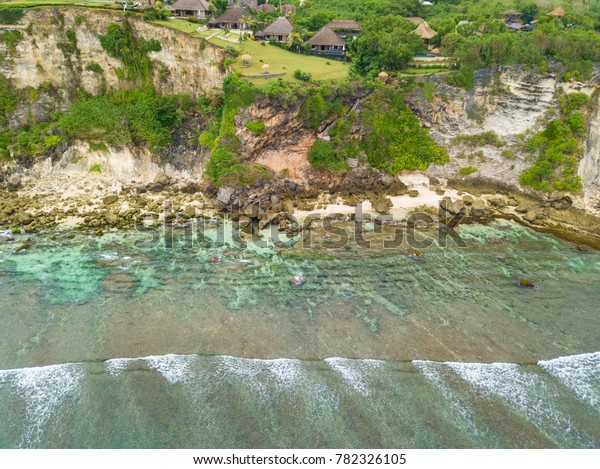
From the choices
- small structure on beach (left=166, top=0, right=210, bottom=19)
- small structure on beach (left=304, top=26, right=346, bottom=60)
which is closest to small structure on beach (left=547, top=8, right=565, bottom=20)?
small structure on beach (left=304, top=26, right=346, bottom=60)

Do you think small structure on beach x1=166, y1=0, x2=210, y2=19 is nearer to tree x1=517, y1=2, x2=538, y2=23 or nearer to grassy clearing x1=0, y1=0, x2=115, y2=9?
grassy clearing x1=0, y1=0, x2=115, y2=9

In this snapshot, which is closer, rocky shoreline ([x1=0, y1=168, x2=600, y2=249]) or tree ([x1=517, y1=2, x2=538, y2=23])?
Answer: rocky shoreline ([x1=0, y1=168, x2=600, y2=249])

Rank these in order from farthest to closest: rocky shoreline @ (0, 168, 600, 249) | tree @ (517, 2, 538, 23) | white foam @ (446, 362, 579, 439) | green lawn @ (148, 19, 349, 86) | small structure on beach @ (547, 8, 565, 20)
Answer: tree @ (517, 2, 538, 23) → small structure on beach @ (547, 8, 565, 20) → green lawn @ (148, 19, 349, 86) → rocky shoreline @ (0, 168, 600, 249) → white foam @ (446, 362, 579, 439)

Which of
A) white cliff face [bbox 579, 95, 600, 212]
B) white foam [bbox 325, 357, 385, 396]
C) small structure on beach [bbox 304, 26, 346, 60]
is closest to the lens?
white foam [bbox 325, 357, 385, 396]

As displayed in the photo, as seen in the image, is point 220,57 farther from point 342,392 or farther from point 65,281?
point 342,392

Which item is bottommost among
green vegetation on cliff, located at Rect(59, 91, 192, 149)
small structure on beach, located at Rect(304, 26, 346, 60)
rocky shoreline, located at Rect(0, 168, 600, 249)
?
rocky shoreline, located at Rect(0, 168, 600, 249)

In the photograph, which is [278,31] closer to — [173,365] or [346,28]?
[346,28]
